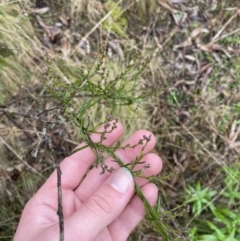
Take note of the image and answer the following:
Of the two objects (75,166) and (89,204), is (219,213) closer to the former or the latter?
(75,166)

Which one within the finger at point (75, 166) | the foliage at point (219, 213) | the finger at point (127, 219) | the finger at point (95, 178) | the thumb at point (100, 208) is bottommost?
the foliage at point (219, 213)

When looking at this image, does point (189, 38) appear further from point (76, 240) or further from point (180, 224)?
point (76, 240)

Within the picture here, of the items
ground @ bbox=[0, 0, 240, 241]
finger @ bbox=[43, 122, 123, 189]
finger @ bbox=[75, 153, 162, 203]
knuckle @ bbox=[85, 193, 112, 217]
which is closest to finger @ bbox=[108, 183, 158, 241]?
finger @ bbox=[75, 153, 162, 203]

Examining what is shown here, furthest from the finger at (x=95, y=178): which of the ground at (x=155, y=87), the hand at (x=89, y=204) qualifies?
the ground at (x=155, y=87)

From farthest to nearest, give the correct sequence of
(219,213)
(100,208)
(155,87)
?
(155,87)
(219,213)
(100,208)

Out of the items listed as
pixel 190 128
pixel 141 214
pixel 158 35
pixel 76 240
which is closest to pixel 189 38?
pixel 158 35

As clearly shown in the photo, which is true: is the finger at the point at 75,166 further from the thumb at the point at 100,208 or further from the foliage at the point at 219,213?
the foliage at the point at 219,213

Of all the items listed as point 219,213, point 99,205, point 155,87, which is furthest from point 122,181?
point 155,87
